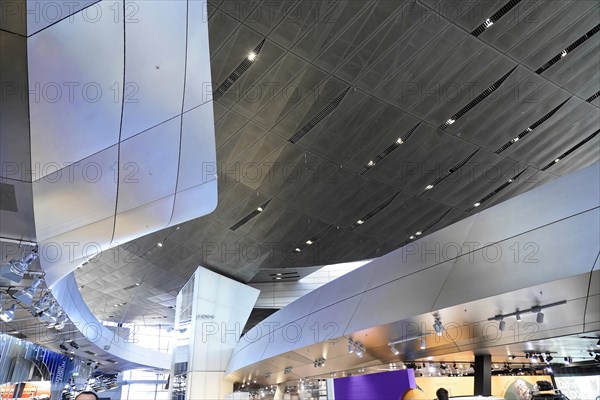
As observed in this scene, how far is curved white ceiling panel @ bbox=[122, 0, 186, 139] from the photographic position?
443cm

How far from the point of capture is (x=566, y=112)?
13.6 m

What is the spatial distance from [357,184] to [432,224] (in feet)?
17.2

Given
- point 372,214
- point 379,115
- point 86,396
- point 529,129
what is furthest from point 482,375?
point 86,396

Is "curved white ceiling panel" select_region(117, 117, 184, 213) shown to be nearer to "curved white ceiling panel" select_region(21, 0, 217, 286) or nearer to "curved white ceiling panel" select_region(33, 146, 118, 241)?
"curved white ceiling panel" select_region(21, 0, 217, 286)

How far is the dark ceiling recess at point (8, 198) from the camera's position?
5.36m

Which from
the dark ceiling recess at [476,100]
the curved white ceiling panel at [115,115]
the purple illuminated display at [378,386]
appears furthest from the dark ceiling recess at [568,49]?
the curved white ceiling panel at [115,115]

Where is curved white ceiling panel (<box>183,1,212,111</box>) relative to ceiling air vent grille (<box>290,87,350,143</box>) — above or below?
below

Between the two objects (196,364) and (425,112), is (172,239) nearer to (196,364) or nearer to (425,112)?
(196,364)

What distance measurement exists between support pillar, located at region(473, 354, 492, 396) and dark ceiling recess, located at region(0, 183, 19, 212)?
534 inches

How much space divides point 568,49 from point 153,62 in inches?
437

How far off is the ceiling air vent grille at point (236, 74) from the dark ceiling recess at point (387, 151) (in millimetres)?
5543

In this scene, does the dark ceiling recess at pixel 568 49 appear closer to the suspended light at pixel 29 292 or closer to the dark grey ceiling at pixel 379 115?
the dark grey ceiling at pixel 379 115

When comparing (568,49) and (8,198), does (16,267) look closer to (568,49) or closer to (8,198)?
(8,198)

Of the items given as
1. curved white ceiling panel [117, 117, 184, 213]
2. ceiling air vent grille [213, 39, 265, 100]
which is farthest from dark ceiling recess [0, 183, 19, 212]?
ceiling air vent grille [213, 39, 265, 100]
